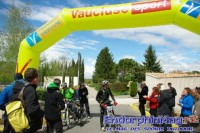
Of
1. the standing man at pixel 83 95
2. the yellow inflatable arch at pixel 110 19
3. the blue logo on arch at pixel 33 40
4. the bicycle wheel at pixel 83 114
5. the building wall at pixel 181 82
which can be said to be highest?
the yellow inflatable arch at pixel 110 19

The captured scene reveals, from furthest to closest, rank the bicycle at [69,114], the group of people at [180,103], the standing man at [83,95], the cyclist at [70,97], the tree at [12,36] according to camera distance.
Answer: the tree at [12,36]
the standing man at [83,95]
the cyclist at [70,97]
the bicycle at [69,114]
the group of people at [180,103]

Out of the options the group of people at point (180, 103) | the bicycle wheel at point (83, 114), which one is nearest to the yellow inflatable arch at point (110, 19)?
the group of people at point (180, 103)

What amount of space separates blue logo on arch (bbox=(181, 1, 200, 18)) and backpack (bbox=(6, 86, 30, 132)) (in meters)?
7.13

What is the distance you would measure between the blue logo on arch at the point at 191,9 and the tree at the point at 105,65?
6982 cm

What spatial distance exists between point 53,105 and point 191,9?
589 cm

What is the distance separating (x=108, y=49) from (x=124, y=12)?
75.5 meters

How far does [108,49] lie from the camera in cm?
8606

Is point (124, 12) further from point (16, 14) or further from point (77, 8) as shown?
point (16, 14)

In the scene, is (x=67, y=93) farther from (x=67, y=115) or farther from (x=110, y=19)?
(x=110, y=19)

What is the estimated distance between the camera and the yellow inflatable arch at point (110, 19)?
9883 millimetres

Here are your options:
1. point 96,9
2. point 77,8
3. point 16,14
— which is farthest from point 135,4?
point 16,14

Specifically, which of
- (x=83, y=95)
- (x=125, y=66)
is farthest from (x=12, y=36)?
(x=125, y=66)

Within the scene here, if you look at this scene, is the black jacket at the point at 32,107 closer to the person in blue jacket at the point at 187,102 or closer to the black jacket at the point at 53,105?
the black jacket at the point at 53,105

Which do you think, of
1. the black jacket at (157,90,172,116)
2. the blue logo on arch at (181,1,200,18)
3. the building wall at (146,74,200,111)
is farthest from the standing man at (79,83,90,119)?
the blue logo on arch at (181,1,200,18)
